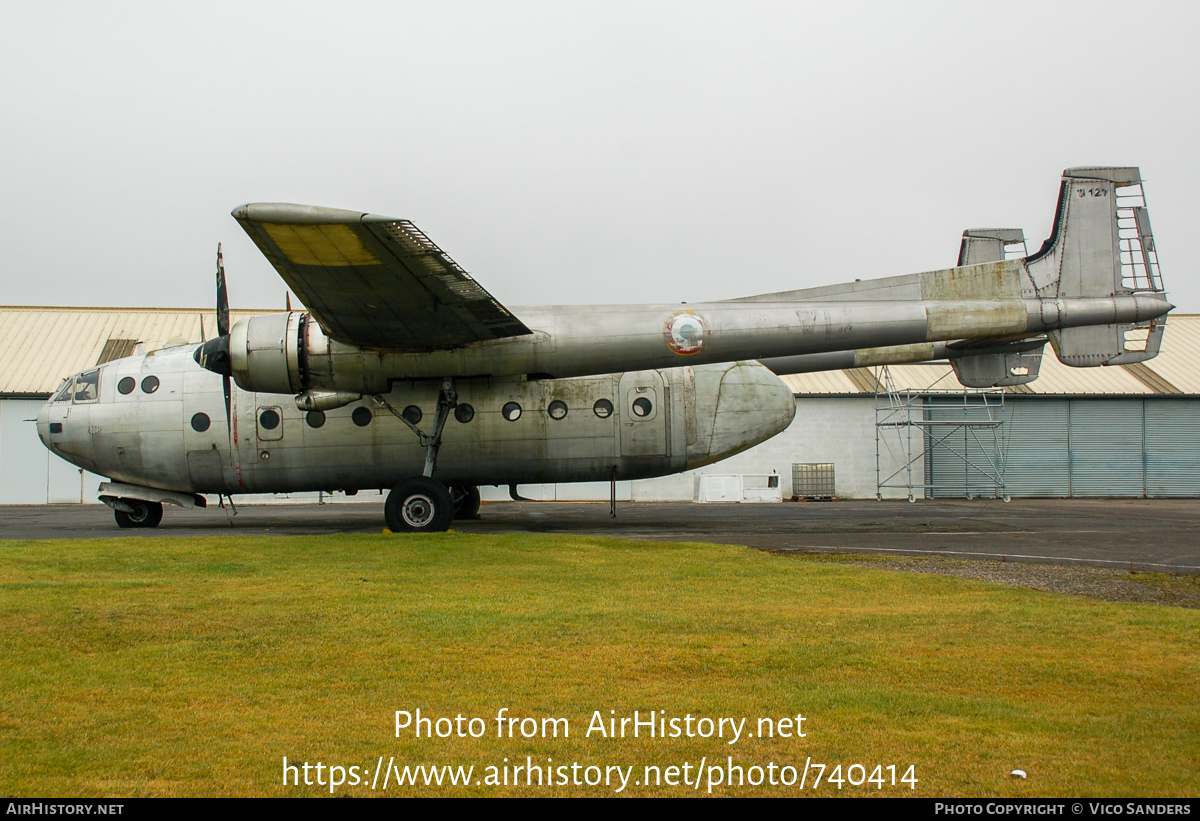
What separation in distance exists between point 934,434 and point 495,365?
2966 centimetres

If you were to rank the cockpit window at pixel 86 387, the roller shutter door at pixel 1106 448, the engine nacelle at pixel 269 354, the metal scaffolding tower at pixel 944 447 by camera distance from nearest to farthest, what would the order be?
the engine nacelle at pixel 269 354 → the cockpit window at pixel 86 387 → the metal scaffolding tower at pixel 944 447 → the roller shutter door at pixel 1106 448

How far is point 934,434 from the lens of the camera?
1649 inches

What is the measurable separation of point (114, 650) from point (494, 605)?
11.0 feet

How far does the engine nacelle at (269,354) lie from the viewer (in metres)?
17.4

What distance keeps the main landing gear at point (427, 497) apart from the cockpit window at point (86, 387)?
22.6ft

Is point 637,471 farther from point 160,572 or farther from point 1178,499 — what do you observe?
point 1178,499

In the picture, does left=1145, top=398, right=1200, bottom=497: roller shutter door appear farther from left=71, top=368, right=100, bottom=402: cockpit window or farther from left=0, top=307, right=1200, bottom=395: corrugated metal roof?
left=71, top=368, right=100, bottom=402: cockpit window

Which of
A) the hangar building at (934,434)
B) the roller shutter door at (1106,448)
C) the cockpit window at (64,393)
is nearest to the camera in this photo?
the cockpit window at (64,393)

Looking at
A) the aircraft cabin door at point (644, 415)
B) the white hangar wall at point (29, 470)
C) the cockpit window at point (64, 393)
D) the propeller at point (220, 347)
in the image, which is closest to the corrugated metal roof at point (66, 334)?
the white hangar wall at point (29, 470)

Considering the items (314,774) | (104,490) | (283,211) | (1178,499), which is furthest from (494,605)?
(1178,499)

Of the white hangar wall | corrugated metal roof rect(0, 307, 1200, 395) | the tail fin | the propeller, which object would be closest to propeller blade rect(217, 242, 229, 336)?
the propeller

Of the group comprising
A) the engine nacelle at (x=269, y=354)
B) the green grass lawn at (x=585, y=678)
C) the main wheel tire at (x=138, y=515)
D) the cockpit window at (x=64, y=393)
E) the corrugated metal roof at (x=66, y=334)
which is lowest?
the main wheel tire at (x=138, y=515)

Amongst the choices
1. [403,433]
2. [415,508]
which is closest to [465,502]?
[403,433]

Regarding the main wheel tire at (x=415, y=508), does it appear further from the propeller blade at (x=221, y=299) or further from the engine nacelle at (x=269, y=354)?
the propeller blade at (x=221, y=299)
